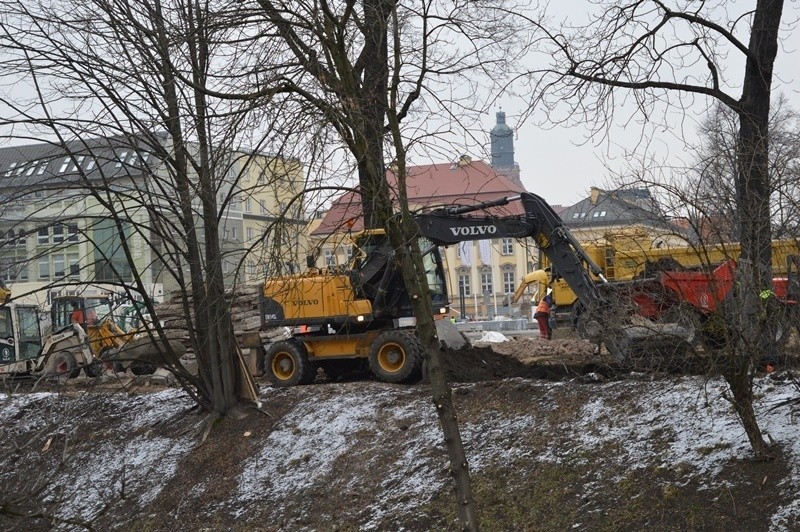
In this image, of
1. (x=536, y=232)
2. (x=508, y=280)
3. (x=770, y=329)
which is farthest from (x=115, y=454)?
(x=508, y=280)

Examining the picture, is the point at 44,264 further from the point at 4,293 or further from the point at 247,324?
the point at 247,324

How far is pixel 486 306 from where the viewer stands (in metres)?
75.1

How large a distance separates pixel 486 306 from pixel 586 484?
64745 millimetres

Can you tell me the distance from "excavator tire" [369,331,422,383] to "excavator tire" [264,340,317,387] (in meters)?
1.36

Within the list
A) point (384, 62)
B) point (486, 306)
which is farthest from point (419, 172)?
point (486, 306)

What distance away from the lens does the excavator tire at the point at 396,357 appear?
16.9 meters

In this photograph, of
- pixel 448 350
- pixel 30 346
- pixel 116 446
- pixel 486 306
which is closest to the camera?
pixel 116 446

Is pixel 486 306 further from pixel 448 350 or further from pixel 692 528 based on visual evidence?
pixel 692 528

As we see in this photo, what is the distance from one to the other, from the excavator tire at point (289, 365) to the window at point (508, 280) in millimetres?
60844

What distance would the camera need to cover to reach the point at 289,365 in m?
18.6

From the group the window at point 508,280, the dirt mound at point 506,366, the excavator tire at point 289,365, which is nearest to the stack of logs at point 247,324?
the excavator tire at point 289,365

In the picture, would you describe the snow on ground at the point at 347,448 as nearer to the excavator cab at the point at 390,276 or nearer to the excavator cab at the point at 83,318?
the excavator cab at the point at 390,276

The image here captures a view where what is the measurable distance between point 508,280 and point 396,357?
212 feet

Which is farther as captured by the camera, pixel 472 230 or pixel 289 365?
pixel 289 365
